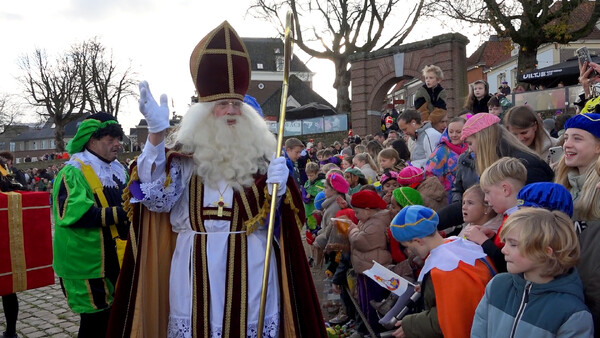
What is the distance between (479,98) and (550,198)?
4.65 metres

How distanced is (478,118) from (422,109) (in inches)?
133

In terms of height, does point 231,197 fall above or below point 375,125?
below

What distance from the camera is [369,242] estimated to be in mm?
4230

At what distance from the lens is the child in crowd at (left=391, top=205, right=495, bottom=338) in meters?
2.43

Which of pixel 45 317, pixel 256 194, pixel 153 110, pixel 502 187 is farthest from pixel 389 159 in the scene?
pixel 45 317

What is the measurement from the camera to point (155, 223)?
110 inches

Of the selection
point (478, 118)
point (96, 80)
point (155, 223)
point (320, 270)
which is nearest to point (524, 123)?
point (478, 118)

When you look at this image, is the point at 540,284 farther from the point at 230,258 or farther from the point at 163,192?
the point at 163,192

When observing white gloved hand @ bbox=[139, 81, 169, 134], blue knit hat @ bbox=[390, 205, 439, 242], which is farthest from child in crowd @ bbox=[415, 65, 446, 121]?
white gloved hand @ bbox=[139, 81, 169, 134]

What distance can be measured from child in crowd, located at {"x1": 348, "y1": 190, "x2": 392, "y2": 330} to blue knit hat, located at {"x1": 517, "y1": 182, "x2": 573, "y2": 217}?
6.62ft

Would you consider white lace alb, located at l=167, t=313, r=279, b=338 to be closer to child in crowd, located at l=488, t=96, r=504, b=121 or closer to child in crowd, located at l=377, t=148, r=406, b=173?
child in crowd, located at l=377, t=148, r=406, b=173

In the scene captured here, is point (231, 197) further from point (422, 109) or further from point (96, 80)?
point (96, 80)

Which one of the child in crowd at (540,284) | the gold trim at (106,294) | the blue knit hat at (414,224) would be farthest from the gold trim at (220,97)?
the gold trim at (106,294)

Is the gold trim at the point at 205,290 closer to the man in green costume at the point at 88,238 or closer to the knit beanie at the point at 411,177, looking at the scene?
the man in green costume at the point at 88,238
